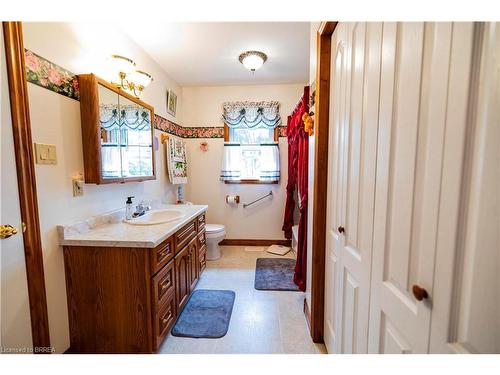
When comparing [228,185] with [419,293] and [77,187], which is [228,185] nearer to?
[77,187]

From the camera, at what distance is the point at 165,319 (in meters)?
1.55

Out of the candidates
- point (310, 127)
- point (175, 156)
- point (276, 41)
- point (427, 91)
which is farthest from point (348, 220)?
point (175, 156)

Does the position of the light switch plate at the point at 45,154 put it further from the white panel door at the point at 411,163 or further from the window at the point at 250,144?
the window at the point at 250,144

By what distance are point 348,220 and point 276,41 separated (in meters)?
1.95

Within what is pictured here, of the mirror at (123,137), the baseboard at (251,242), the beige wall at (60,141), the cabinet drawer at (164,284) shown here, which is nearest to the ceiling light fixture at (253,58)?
the mirror at (123,137)

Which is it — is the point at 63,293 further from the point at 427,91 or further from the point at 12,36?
the point at 427,91

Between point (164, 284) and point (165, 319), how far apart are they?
0.85ft

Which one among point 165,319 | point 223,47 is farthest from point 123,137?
point 165,319

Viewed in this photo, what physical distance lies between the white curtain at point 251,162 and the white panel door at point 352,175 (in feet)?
6.57

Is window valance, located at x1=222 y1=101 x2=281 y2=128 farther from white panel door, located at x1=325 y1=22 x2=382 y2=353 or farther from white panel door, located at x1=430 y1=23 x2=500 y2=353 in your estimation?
white panel door, located at x1=430 y1=23 x2=500 y2=353

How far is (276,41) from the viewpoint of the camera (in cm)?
214

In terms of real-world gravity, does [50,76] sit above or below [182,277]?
above
